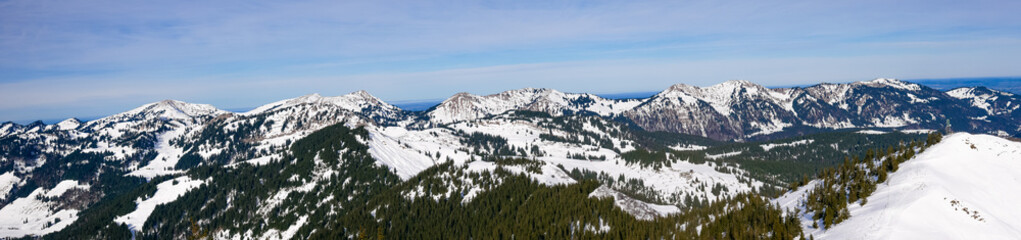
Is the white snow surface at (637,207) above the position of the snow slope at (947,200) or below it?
below

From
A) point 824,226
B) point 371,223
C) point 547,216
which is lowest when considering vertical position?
point 371,223

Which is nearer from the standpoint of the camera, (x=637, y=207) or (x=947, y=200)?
(x=947, y=200)

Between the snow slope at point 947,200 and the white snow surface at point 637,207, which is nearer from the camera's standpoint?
the snow slope at point 947,200

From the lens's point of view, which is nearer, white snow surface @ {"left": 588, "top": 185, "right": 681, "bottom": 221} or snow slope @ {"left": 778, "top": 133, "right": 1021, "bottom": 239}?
snow slope @ {"left": 778, "top": 133, "right": 1021, "bottom": 239}

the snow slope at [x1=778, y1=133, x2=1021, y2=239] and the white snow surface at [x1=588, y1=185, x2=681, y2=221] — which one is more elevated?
the snow slope at [x1=778, y1=133, x2=1021, y2=239]

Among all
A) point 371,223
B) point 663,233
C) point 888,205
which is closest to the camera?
point 888,205

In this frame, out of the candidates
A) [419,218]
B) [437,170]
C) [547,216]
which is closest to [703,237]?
[547,216]

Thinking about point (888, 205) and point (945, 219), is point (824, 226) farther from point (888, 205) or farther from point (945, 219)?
point (945, 219)

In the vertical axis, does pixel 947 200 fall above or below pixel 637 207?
above
